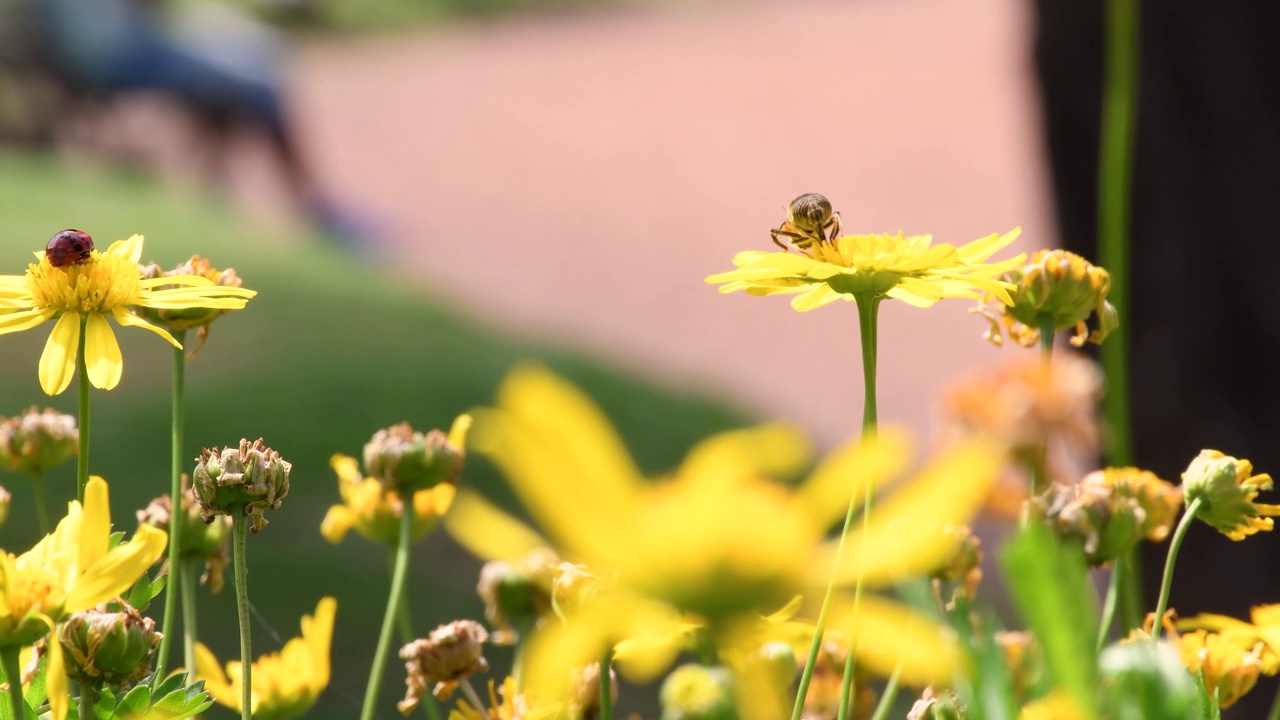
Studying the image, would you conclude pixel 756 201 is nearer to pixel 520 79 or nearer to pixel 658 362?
pixel 658 362

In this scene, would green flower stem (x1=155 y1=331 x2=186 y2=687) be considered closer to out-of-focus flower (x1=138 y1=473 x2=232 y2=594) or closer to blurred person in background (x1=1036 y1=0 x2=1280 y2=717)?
out-of-focus flower (x1=138 y1=473 x2=232 y2=594)

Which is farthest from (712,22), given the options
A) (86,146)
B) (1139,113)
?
(1139,113)

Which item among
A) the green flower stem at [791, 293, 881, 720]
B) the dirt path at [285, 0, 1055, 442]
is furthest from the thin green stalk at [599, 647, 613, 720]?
the dirt path at [285, 0, 1055, 442]

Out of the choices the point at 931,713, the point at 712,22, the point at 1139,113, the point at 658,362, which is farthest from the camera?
the point at 712,22

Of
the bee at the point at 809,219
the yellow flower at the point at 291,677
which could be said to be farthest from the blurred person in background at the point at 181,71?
the yellow flower at the point at 291,677

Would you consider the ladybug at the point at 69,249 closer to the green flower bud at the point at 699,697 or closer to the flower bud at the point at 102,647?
the flower bud at the point at 102,647

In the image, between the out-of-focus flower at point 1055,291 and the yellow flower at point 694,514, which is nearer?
the yellow flower at point 694,514
